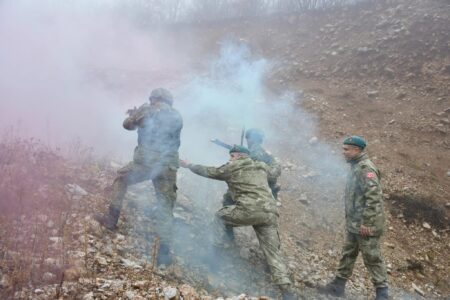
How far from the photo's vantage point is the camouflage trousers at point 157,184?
404 centimetres

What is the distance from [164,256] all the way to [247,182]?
44.7 inches

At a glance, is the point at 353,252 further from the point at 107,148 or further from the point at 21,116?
the point at 21,116

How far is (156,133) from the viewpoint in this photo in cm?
424

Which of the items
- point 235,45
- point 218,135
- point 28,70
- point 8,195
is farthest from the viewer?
point 235,45

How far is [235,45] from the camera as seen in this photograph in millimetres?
13492

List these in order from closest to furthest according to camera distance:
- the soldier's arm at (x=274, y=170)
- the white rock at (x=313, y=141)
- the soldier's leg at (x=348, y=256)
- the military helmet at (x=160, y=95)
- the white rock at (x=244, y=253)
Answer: the soldier's leg at (x=348, y=256) → the military helmet at (x=160, y=95) → the white rock at (x=244, y=253) → the soldier's arm at (x=274, y=170) → the white rock at (x=313, y=141)

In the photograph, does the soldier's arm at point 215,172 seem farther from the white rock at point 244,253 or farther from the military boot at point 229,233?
the white rock at point 244,253

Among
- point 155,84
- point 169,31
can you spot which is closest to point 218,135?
point 155,84

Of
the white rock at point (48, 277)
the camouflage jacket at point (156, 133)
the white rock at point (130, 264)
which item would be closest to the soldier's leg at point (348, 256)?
the camouflage jacket at point (156, 133)

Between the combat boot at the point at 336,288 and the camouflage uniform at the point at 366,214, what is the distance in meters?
0.27

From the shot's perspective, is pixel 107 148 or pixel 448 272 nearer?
pixel 448 272

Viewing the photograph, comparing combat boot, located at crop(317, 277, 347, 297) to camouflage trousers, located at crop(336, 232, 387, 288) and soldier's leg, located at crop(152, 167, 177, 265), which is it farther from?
soldier's leg, located at crop(152, 167, 177, 265)

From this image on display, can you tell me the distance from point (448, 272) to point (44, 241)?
17.0 feet

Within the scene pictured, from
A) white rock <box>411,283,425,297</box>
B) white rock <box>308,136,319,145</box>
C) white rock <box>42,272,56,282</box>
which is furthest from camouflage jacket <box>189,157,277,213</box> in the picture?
white rock <box>308,136,319,145</box>
